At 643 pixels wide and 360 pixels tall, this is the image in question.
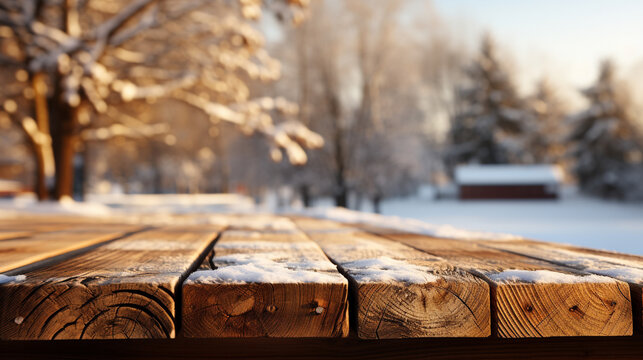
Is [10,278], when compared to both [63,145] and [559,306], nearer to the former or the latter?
[559,306]

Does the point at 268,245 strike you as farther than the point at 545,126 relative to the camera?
No

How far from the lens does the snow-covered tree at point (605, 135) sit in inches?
1230

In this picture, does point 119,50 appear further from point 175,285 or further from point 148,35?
point 175,285

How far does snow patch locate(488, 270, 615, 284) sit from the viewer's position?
36.1 inches

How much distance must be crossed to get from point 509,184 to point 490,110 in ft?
20.4

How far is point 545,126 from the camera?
40031 mm

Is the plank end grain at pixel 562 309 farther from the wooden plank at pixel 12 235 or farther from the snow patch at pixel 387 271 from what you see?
the wooden plank at pixel 12 235

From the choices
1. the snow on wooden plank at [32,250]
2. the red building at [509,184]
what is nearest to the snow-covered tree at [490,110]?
the red building at [509,184]

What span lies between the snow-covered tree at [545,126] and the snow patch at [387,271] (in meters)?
38.6

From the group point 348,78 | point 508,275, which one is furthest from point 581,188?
point 508,275

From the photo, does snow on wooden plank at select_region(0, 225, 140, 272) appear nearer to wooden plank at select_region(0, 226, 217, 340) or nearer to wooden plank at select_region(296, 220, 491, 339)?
wooden plank at select_region(0, 226, 217, 340)

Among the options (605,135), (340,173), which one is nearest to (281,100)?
(340,173)

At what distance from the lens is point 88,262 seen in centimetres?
112

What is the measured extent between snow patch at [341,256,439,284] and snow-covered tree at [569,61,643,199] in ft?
114
